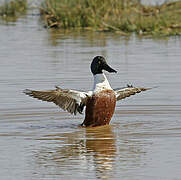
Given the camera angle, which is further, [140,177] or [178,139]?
[178,139]

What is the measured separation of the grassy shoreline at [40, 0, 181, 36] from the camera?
17.2m

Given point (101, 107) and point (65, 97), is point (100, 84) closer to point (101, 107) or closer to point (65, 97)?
point (101, 107)

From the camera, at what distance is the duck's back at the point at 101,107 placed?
9109 mm

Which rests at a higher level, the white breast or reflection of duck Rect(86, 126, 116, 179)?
the white breast

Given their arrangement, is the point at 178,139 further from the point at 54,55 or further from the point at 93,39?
the point at 93,39

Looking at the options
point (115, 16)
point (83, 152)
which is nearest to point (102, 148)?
point (83, 152)

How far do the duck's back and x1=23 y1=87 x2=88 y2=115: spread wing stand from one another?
0.10 meters

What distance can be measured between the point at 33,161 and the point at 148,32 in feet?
33.3

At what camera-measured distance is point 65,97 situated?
9.20 meters

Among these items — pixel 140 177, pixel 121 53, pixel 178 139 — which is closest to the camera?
pixel 140 177

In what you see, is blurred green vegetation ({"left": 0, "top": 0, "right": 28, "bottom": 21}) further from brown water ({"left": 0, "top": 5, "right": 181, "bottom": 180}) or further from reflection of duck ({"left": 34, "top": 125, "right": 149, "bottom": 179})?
reflection of duck ({"left": 34, "top": 125, "right": 149, "bottom": 179})

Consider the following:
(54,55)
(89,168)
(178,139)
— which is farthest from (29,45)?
(89,168)

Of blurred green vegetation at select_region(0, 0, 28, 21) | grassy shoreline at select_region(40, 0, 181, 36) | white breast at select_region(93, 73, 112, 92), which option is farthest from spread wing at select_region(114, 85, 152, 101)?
blurred green vegetation at select_region(0, 0, 28, 21)

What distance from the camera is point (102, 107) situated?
30.0 feet
